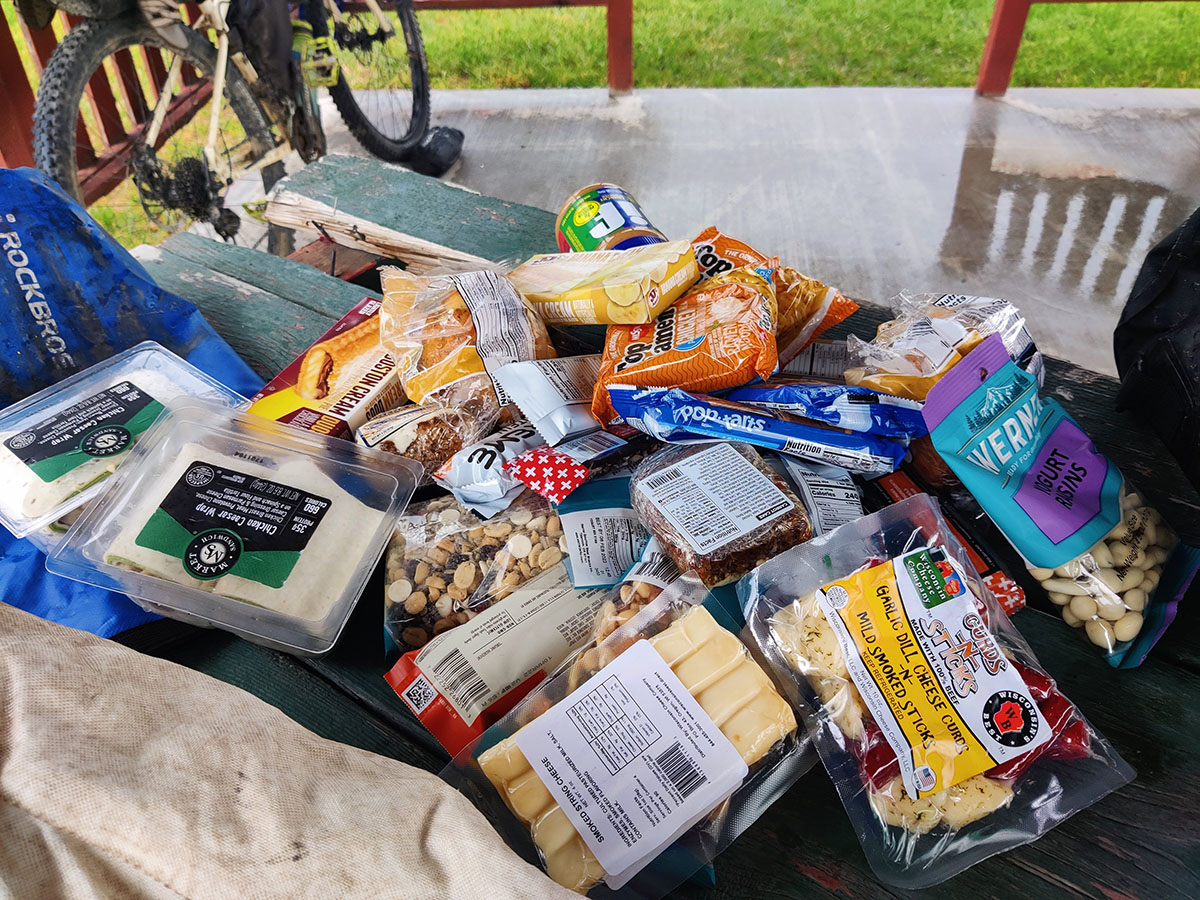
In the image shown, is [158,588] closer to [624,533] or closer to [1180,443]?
[624,533]

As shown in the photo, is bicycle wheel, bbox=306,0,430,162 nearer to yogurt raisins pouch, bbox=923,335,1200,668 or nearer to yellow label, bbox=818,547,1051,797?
yogurt raisins pouch, bbox=923,335,1200,668

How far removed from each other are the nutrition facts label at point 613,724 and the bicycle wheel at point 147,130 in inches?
88.0

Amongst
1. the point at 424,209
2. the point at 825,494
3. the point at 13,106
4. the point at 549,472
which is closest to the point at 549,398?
the point at 549,472

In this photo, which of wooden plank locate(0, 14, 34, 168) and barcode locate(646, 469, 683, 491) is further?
wooden plank locate(0, 14, 34, 168)

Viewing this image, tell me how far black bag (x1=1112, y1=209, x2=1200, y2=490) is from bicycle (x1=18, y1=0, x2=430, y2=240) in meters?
2.37

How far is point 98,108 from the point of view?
2.77m

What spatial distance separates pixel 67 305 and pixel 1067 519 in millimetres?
1265

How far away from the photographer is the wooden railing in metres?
2.55

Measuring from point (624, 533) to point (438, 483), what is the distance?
245 mm

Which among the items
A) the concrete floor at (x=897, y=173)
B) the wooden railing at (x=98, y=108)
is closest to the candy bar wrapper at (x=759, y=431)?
the concrete floor at (x=897, y=173)

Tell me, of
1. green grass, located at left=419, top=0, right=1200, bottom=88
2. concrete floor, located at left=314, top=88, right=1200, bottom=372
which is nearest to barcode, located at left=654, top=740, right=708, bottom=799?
concrete floor, located at left=314, top=88, right=1200, bottom=372

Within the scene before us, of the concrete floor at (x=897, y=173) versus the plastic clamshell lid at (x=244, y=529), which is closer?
the plastic clamshell lid at (x=244, y=529)

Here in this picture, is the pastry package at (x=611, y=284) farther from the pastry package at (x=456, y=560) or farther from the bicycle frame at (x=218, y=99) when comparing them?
the bicycle frame at (x=218, y=99)

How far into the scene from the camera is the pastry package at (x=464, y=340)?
38.1 inches
